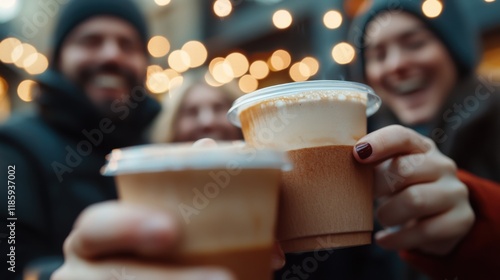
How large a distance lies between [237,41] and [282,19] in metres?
0.77

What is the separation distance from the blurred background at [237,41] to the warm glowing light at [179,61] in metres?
0.01

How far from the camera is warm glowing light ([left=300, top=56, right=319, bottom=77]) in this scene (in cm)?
469

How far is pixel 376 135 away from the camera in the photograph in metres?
0.80

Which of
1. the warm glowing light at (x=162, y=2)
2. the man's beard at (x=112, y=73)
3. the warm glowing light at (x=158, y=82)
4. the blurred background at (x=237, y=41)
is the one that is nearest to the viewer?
the man's beard at (x=112, y=73)

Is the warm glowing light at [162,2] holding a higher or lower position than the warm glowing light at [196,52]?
higher

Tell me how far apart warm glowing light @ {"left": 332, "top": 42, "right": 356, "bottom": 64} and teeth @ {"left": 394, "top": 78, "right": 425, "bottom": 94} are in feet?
5.03

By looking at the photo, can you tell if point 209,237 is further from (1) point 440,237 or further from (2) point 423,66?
(2) point 423,66

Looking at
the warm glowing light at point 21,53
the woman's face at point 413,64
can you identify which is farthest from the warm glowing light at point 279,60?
the woman's face at point 413,64

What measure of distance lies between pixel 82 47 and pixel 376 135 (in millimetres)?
1881

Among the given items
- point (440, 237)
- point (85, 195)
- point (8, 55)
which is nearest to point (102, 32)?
point (85, 195)

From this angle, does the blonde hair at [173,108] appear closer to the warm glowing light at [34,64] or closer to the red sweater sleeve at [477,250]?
the red sweater sleeve at [477,250]

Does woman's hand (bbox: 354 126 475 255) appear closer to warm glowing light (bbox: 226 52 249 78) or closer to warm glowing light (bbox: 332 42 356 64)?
warm glowing light (bbox: 332 42 356 64)

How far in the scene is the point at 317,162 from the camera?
77cm

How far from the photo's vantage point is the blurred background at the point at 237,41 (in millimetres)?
4250
